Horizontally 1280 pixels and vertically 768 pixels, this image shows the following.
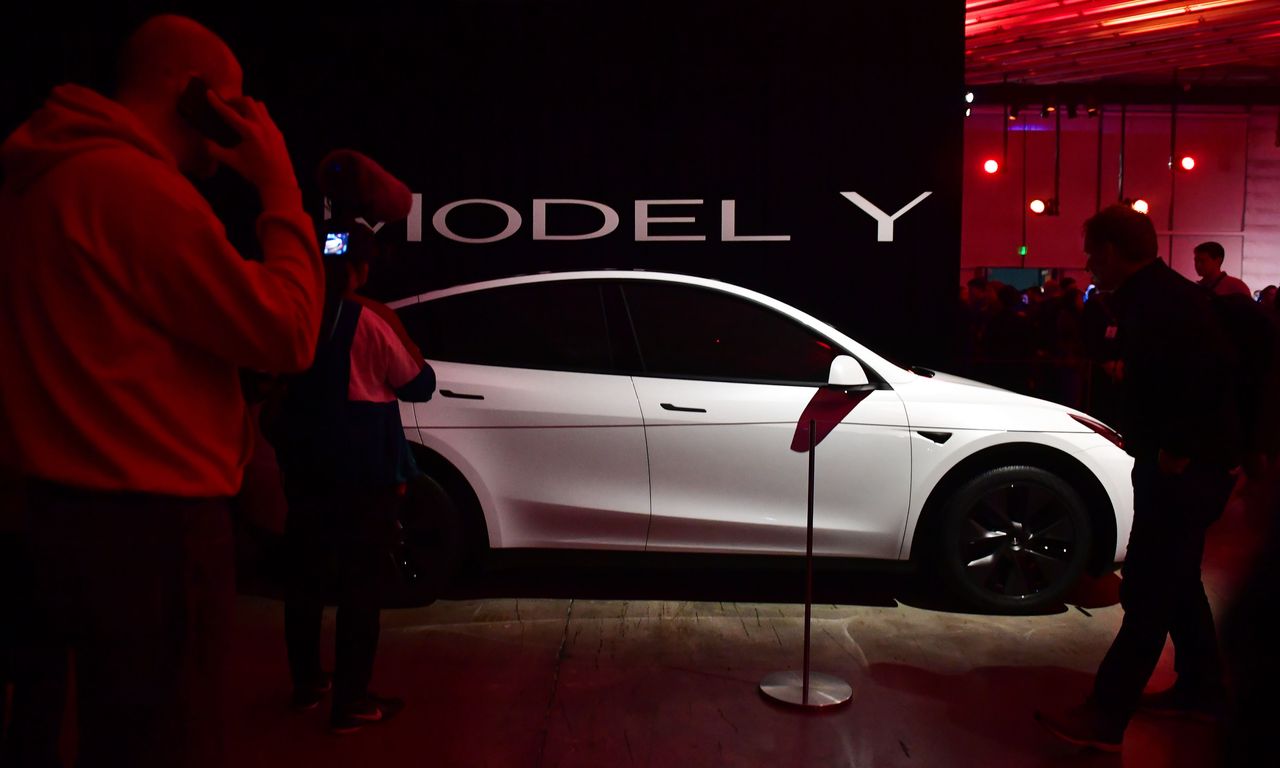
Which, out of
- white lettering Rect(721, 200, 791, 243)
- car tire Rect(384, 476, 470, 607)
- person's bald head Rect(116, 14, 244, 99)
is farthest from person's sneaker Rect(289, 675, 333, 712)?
white lettering Rect(721, 200, 791, 243)

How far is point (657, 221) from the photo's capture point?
6.86 meters

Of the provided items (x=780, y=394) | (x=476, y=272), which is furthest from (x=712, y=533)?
(x=476, y=272)

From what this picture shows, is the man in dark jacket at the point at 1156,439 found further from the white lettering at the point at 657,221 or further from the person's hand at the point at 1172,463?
the white lettering at the point at 657,221

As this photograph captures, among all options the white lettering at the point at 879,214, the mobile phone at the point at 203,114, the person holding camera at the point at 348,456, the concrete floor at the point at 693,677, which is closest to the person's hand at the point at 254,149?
the mobile phone at the point at 203,114

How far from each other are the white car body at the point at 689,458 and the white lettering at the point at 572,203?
7.42 ft

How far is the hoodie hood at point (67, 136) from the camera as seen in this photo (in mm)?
1508

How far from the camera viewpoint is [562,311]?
5012 mm

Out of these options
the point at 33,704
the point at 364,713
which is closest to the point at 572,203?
the point at 364,713

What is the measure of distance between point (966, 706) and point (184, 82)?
11.0 ft

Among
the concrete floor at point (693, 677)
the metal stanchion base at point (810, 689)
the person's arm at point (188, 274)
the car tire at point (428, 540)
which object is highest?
the person's arm at point (188, 274)

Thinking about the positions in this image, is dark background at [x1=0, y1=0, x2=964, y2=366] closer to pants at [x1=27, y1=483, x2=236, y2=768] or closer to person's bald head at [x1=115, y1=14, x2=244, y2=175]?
person's bald head at [x1=115, y1=14, x2=244, y2=175]

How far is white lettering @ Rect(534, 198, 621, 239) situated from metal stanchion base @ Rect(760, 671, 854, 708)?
11.8 ft

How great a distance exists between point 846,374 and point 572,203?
298cm

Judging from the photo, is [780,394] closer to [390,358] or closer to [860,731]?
[860,731]
